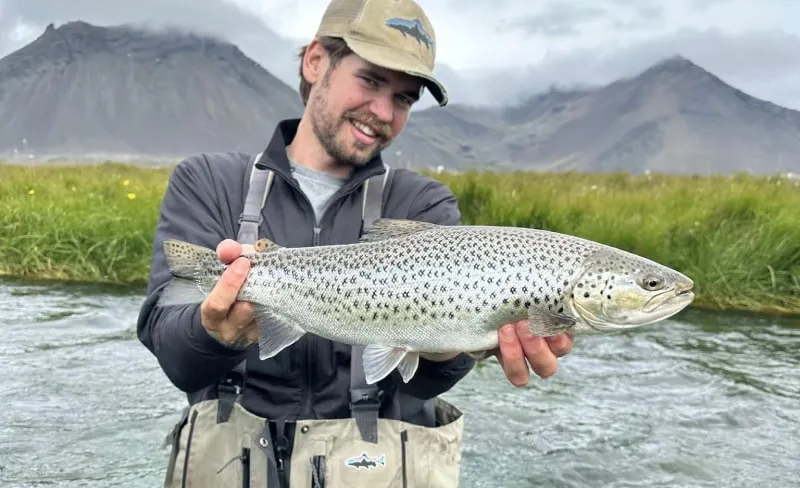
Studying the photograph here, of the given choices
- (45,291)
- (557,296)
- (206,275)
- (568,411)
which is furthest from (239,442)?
(45,291)

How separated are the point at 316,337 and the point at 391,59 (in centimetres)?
118

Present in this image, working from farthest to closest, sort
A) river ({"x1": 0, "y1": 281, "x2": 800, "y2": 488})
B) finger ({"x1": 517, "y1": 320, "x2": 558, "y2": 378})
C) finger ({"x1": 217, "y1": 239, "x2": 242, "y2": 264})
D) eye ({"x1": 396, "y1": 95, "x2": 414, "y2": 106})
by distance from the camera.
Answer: river ({"x1": 0, "y1": 281, "x2": 800, "y2": 488}) → eye ({"x1": 396, "y1": 95, "x2": 414, "y2": 106}) → finger ({"x1": 217, "y1": 239, "x2": 242, "y2": 264}) → finger ({"x1": 517, "y1": 320, "x2": 558, "y2": 378})

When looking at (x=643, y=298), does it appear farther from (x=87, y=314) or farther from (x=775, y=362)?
(x=87, y=314)

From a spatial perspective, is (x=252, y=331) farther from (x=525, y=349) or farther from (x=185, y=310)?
(x=525, y=349)

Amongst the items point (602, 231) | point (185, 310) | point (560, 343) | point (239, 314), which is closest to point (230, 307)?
point (239, 314)

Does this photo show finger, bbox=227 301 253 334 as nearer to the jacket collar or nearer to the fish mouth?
the jacket collar

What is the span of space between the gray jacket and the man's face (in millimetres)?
110

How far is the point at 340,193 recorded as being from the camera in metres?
3.49

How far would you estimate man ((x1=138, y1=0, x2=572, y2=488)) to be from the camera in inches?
121

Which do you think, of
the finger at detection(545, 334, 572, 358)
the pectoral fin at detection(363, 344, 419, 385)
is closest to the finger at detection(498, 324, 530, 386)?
the finger at detection(545, 334, 572, 358)

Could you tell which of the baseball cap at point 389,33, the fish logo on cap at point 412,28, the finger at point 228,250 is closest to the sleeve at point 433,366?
the baseball cap at point 389,33

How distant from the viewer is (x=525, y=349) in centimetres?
294

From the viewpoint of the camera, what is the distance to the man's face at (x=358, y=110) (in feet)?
11.7

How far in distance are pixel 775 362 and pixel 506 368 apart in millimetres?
5591
